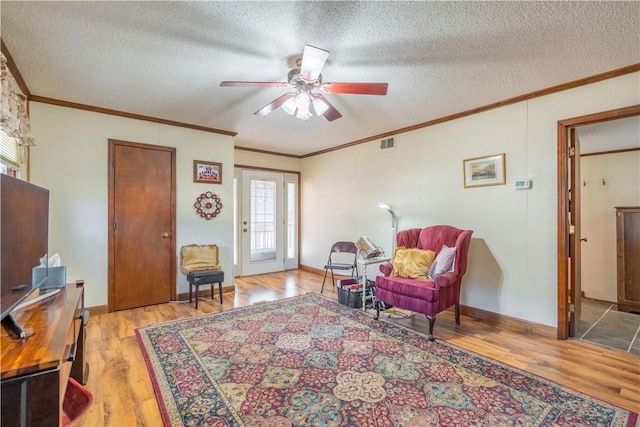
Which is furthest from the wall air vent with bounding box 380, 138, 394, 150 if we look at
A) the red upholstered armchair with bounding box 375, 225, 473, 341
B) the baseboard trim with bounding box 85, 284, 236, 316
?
the baseboard trim with bounding box 85, 284, 236, 316

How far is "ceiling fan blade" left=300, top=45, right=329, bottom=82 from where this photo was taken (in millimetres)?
1909

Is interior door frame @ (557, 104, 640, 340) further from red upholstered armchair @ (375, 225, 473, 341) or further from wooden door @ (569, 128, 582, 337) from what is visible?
red upholstered armchair @ (375, 225, 473, 341)

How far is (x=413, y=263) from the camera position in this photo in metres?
3.21

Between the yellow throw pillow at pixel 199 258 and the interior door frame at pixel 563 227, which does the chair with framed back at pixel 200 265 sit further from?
the interior door frame at pixel 563 227

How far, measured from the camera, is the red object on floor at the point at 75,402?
1696mm

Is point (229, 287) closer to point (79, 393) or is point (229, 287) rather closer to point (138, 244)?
point (138, 244)

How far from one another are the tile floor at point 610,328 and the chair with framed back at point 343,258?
263 centimetres

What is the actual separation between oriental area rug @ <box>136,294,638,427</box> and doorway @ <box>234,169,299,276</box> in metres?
2.65

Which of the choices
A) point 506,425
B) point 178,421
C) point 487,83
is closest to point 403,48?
point 487,83

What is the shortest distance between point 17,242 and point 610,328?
16.1 ft

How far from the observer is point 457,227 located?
3652 millimetres

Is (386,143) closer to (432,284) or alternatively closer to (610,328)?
(432,284)

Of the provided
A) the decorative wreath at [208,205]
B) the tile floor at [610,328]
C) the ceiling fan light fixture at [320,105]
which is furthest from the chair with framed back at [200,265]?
the tile floor at [610,328]

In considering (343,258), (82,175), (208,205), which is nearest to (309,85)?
(208,205)
